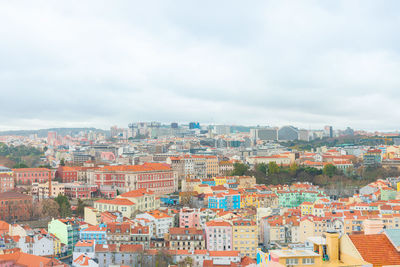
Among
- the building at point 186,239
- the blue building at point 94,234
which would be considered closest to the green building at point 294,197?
the building at point 186,239

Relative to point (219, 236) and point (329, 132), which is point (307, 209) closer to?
point (219, 236)

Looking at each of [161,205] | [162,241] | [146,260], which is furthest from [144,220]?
[161,205]

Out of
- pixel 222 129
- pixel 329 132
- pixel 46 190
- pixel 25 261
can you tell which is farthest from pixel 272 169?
pixel 222 129

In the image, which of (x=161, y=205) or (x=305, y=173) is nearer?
(x=161, y=205)

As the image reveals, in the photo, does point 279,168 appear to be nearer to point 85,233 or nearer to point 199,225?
point 199,225

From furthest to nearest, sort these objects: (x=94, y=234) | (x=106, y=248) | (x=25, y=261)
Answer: (x=94, y=234)
(x=106, y=248)
(x=25, y=261)
